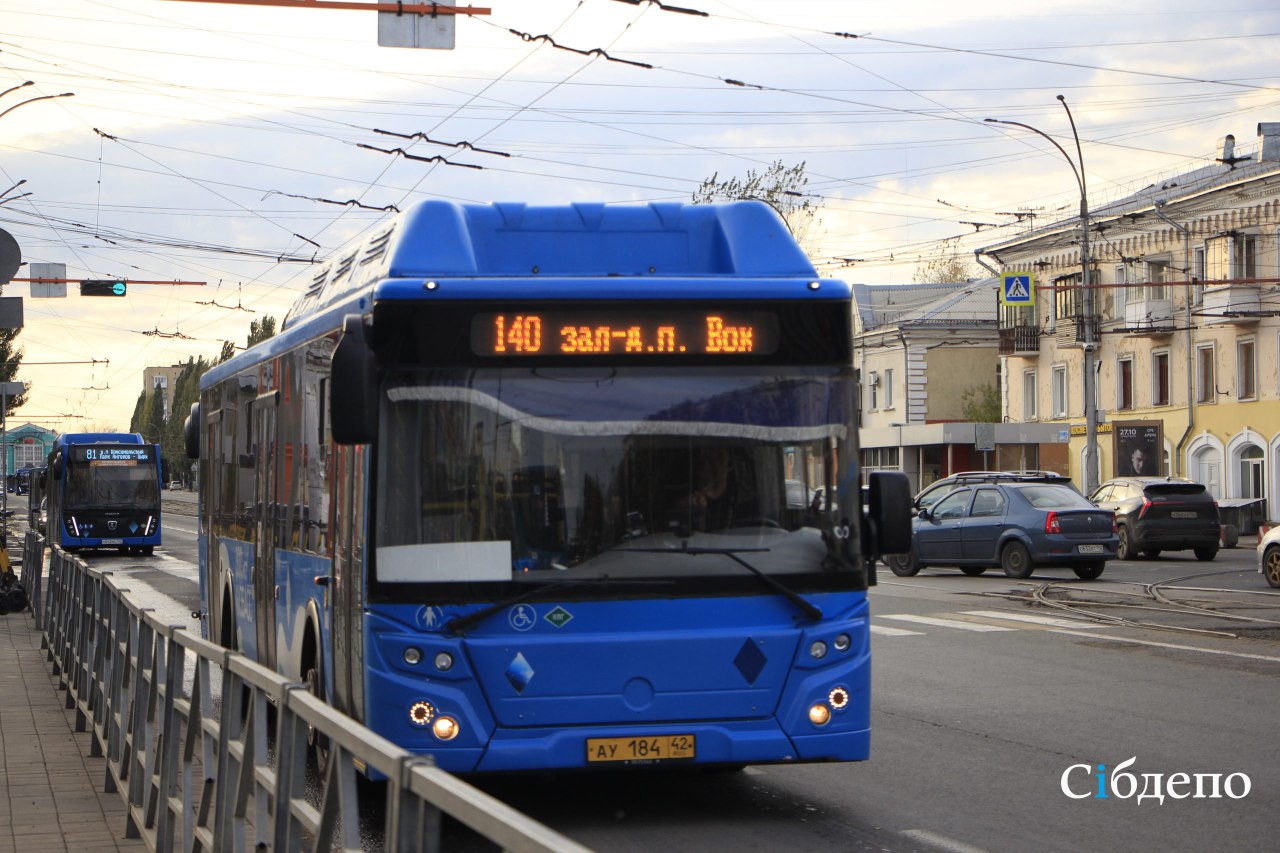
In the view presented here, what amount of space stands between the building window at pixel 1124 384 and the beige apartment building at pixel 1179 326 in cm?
5

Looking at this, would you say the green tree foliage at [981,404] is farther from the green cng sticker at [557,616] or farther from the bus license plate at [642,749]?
the green cng sticker at [557,616]

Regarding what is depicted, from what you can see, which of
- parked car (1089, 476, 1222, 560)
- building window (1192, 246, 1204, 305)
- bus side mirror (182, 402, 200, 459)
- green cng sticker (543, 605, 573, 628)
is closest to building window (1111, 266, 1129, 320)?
building window (1192, 246, 1204, 305)

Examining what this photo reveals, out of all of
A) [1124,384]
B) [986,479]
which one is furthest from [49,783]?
[1124,384]

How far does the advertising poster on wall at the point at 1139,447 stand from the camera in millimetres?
49656

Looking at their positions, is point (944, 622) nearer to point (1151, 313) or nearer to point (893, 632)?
point (893, 632)

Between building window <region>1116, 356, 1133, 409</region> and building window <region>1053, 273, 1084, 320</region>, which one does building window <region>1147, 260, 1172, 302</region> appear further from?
building window <region>1053, 273, 1084, 320</region>

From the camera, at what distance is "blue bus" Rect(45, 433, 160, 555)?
44.1 m

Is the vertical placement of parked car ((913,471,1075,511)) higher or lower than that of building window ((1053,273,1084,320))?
lower

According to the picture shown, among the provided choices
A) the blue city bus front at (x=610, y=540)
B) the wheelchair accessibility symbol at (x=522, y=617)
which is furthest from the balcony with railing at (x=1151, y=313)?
the wheelchair accessibility symbol at (x=522, y=617)

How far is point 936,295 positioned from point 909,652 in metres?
65.9

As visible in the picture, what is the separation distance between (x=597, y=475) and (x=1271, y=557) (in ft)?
63.4

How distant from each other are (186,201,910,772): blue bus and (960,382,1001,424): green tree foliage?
60265mm

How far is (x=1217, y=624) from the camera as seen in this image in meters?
18.6

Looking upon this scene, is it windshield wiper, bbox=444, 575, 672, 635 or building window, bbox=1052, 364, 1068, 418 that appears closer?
windshield wiper, bbox=444, 575, 672, 635
